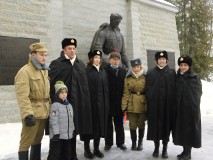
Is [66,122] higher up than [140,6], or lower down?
lower down

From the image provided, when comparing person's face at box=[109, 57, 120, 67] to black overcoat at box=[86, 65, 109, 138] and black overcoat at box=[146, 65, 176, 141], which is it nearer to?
black overcoat at box=[86, 65, 109, 138]

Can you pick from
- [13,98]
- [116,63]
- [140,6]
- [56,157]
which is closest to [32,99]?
[56,157]

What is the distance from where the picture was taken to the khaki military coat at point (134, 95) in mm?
4625

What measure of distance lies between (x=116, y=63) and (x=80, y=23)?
452cm

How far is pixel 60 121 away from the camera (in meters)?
3.66

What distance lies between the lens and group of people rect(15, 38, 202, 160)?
3.64m

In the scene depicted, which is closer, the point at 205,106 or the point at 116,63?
the point at 116,63

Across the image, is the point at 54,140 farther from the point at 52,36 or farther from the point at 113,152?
the point at 52,36

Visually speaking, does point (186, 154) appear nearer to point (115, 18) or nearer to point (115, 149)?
point (115, 149)

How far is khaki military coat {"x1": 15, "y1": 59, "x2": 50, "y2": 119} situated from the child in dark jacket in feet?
0.42

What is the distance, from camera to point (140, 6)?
35.7 feet

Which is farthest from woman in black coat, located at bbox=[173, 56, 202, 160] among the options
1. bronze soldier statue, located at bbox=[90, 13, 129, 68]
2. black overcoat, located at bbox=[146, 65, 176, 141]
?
bronze soldier statue, located at bbox=[90, 13, 129, 68]

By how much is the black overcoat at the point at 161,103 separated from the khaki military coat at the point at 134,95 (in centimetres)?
17

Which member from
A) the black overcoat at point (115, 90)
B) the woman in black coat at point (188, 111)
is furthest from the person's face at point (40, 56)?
the woman in black coat at point (188, 111)
